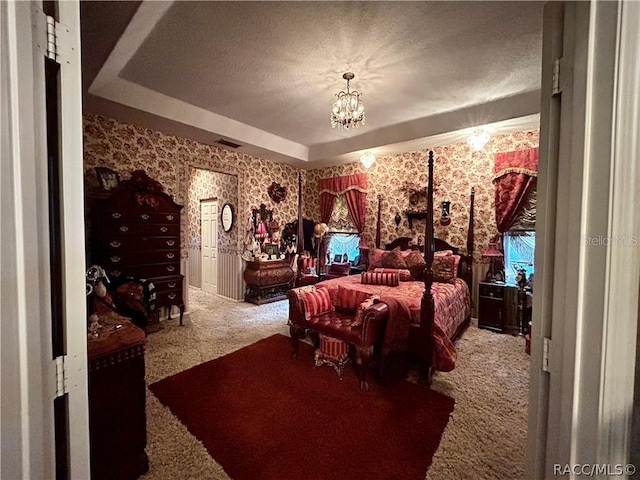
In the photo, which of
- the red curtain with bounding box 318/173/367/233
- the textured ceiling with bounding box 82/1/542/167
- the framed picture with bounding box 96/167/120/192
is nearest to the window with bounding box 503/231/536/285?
the textured ceiling with bounding box 82/1/542/167

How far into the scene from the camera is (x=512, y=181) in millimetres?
3854

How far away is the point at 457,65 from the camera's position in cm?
265

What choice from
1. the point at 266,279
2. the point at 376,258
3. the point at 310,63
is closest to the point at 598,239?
the point at 310,63

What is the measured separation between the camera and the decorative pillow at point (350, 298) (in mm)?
2873

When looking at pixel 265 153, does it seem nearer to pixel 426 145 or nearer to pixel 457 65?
pixel 426 145

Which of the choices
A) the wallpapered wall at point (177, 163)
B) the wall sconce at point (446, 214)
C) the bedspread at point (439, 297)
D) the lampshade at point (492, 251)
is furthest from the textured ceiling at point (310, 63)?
the bedspread at point (439, 297)

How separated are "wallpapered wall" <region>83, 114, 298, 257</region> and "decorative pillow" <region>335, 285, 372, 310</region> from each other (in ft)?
9.00

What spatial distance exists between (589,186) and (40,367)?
134 centimetres

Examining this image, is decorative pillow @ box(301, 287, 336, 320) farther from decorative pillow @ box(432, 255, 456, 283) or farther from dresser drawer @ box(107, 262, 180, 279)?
dresser drawer @ box(107, 262, 180, 279)

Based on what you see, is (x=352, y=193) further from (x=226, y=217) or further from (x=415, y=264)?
(x=226, y=217)

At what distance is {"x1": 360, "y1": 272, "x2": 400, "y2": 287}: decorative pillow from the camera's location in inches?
145

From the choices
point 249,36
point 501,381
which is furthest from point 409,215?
point 249,36

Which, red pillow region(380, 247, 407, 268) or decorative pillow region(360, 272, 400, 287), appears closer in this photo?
decorative pillow region(360, 272, 400, 287)

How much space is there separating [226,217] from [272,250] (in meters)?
1.10
